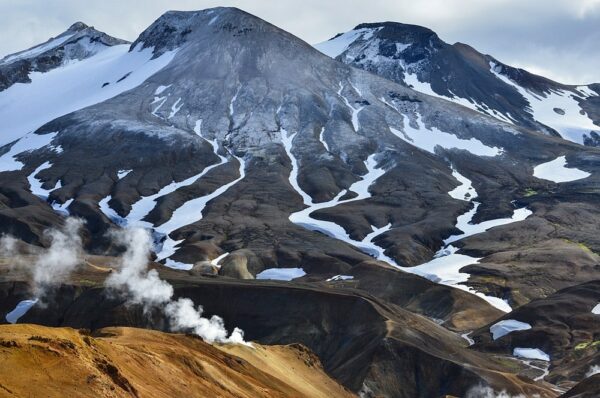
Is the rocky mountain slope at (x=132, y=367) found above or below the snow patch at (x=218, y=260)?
above

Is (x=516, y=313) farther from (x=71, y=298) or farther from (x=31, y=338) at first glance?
(x=31, y=338)

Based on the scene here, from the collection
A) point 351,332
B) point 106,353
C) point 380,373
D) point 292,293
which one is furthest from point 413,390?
point 106,353

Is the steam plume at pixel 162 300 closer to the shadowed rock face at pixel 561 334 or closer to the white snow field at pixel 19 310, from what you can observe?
the white snow field at pixel 19 310

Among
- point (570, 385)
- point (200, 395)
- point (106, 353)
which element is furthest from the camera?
point (570, 385)

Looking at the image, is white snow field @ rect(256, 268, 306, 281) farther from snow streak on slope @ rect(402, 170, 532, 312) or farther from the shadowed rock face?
the shadowed rock face

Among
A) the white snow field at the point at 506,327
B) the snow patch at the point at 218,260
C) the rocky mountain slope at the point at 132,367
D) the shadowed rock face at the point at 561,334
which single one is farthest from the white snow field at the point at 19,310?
the white snow field at the point at 506,327

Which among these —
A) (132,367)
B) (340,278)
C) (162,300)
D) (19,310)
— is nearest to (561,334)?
(340,278)
